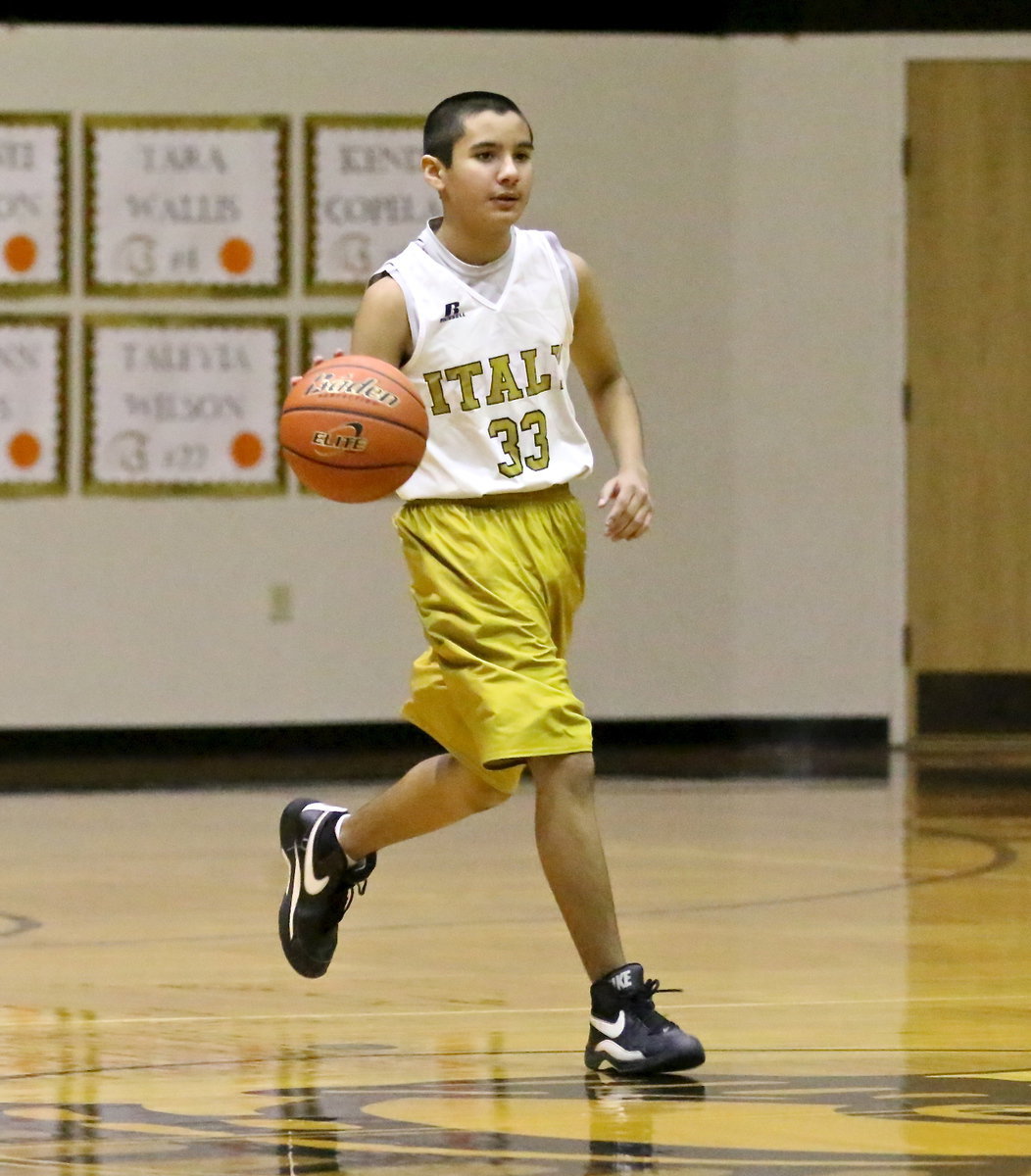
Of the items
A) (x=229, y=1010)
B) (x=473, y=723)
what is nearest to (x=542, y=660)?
(x=473, y=723)

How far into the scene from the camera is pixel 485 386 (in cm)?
359

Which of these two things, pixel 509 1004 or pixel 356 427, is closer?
pixel 356 427

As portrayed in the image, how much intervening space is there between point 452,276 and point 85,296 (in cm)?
568

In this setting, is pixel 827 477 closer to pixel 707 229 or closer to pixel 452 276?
pixel 707 229

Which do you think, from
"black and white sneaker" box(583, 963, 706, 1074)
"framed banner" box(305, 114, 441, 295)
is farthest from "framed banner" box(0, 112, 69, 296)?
"black and white sneaker" box(583, 963, 706, 1074)

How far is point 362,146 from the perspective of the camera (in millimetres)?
9117

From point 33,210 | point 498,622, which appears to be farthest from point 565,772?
point 33,210

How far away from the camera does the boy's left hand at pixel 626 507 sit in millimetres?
3486

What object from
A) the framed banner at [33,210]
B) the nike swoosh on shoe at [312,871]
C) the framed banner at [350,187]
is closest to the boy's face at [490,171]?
the nike swoosh on shoe at [312,871]

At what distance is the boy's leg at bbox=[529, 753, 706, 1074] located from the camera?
323cm

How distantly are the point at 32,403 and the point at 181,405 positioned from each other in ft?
1.85

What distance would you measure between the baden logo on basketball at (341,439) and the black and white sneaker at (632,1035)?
0.84 m

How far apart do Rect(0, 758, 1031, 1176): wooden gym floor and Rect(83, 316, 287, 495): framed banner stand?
236cm

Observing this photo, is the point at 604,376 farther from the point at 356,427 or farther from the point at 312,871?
the point at 312,871
